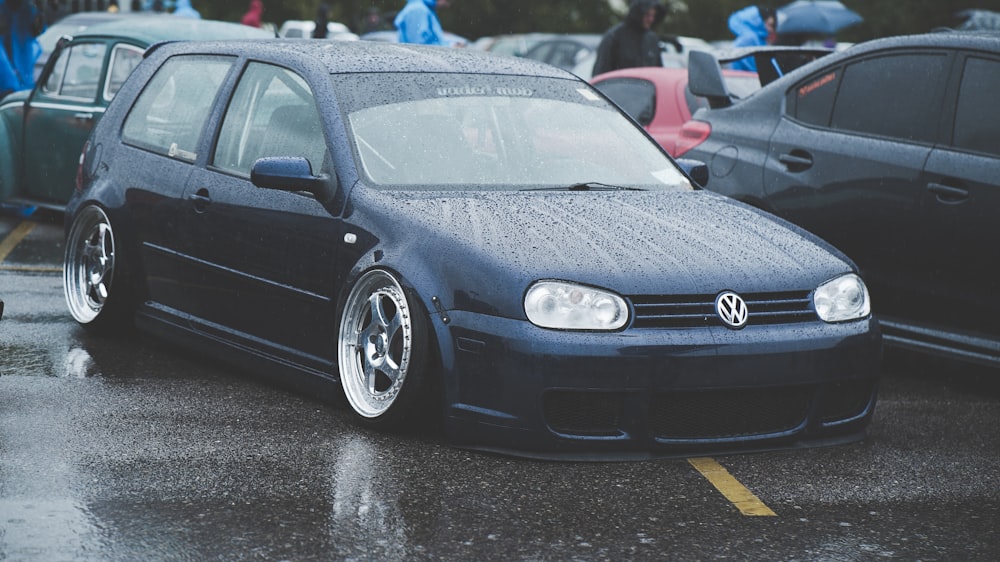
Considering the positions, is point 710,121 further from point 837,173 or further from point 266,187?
point 266,187

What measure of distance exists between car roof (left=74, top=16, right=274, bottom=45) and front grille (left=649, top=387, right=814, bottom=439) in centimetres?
664

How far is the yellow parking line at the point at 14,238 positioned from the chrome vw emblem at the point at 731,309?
6301 mm

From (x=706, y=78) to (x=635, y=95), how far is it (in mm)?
3006

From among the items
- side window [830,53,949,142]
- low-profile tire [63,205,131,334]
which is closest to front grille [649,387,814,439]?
side window [830,53,949,142]

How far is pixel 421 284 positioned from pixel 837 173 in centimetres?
281

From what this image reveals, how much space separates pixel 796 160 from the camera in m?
7.82

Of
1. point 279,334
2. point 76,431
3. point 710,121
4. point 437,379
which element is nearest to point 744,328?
point 437,379

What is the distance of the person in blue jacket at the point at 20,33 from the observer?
14.4 meters

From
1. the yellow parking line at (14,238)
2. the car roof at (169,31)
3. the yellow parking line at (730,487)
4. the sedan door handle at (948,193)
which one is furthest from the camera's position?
the car roof at (169,31)

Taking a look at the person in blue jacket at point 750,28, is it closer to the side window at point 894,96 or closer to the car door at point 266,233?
the side window at point 894,96

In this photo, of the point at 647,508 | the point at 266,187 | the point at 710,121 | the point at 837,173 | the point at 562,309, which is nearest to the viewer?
the point at 647,508

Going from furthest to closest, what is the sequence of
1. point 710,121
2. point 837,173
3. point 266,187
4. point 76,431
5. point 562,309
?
point 710,121 < point 837,173 < point 266,187 < point 76,431 < point 562,309

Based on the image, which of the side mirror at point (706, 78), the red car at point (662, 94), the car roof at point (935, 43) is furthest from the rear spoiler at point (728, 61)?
the red car at point (662, 94)

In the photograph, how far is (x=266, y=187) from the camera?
618cm
